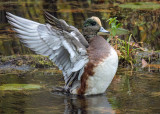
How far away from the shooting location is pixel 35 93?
6.10 m

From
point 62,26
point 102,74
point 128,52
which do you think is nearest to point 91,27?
point 62,26

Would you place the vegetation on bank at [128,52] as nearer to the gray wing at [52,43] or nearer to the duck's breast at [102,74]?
the duck's breast at [102,74]

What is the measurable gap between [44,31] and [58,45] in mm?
312

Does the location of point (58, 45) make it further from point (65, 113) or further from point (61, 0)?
point (61, 0)

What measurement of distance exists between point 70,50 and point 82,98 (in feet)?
2.45

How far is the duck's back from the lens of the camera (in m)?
5.90

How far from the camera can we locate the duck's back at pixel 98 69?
590 cm

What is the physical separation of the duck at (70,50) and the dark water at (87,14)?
3519 millimetres

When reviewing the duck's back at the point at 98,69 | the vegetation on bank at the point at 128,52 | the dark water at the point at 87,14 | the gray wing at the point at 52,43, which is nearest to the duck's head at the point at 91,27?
the duck's back at the point at 98,69

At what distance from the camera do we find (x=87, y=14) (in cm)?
1330

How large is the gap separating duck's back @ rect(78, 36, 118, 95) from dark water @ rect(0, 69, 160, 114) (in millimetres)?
158

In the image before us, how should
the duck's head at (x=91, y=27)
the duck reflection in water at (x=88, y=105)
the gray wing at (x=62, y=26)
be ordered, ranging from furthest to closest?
the duck's head at (x=91, y=27), the gray wing at (x=62, y=26), the duck reflection in water at (x=88, y=105)

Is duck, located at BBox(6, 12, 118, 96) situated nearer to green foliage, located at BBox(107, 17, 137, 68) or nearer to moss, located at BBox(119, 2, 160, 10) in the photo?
green foliage, located at BBox(107, 17, 137, 68)

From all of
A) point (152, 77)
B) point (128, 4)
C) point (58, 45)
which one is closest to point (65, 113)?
point (58, 45)
